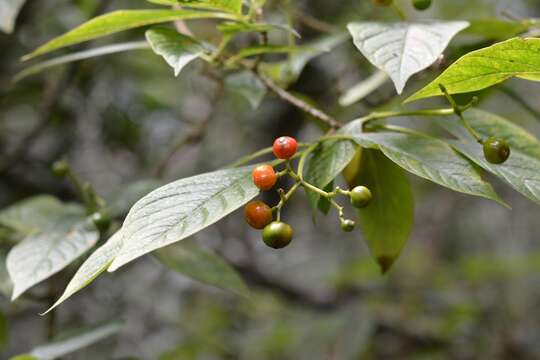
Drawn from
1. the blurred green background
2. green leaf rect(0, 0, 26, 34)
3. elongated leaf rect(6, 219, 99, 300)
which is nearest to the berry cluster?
elongated leaf rect(6, 219, 99, 300)

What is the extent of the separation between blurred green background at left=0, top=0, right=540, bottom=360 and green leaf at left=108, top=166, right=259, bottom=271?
98 cm

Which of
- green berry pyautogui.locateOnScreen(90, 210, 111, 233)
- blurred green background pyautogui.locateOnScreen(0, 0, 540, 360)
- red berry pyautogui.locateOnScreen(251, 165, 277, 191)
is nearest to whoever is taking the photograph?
red berry pyautogui.locateOnScreen(251, 165, 277, 191)

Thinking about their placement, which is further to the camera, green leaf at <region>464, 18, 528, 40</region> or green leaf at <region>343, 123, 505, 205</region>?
green leaf at <region>464, 18, 528, 40</region>

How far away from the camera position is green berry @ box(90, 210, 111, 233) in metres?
1.15

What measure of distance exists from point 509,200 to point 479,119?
292 cm

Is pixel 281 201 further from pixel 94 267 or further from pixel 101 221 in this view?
pixel 101 221

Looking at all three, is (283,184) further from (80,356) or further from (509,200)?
(509,200)

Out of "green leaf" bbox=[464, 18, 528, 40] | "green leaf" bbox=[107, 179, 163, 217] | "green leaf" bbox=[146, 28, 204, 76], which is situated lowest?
"green leaf" bbox=[107, 179, 163, 217]

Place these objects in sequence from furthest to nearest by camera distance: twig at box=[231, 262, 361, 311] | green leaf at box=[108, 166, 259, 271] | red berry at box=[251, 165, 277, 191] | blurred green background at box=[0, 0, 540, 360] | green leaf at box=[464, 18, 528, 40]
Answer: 1. twig at box=[231, 262, 361, 311]
2. blurred green background at box=[0, 0, 540, 360]
3. green leaf at box=[464, 18, 528, 40]
4. red berry at box=[251, 165, 277, 191]
5. green leaf at box=[108, 166, 259, 271]

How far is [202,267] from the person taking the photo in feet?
3.92

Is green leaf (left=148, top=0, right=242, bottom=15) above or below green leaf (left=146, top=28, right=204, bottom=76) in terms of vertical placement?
above

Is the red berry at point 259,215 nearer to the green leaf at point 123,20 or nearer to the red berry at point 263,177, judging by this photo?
the red berry at point 263,177

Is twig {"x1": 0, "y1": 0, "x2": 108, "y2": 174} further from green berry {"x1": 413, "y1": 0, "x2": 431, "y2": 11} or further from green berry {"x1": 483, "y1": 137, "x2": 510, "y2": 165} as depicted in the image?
green berry {"x1": 483, "y1": 137, "x2": 510, "y2": 165}

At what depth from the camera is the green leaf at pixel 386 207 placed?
1093 mm
